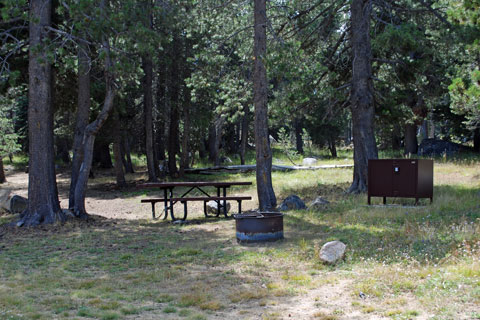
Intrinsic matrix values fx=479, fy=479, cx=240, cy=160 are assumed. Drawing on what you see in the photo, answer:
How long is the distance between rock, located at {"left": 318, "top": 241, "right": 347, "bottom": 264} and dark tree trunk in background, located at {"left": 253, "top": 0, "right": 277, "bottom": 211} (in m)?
5.95

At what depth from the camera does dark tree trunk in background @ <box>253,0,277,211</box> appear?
1308 centimetres

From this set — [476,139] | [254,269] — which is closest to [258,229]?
[254,269]

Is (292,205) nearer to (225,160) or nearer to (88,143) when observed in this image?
(88,143)

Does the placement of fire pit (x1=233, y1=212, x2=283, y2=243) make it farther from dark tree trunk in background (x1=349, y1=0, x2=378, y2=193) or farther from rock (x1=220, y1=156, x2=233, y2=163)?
rock (x1=220, y1=156, x2=233, y2=163)

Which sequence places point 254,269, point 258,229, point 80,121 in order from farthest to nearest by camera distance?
1. point 80,121
2. point 258,229
3. point 254,269

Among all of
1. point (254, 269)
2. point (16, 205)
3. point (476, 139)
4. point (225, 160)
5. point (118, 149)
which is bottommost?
point (254, 269)

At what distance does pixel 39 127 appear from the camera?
1182 cm

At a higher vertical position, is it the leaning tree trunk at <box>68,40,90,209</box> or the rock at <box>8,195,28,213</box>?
the leaning tree trunk at <box>68,40,90,209</box>

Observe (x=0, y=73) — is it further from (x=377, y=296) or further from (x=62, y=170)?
(x=62, y=170)

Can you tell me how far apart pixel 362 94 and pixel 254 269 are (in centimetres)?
954

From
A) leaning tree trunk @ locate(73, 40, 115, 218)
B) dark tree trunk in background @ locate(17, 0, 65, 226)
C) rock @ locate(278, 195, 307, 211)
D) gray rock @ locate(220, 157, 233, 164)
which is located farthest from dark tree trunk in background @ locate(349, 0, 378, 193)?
gray rock @ locate(220, 157, 233, 164)

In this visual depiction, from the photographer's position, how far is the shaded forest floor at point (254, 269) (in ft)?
17.8

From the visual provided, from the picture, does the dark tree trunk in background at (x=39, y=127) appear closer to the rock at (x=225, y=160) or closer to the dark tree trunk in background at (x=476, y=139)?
the dark tree trunk in background at (x=476, y=139)

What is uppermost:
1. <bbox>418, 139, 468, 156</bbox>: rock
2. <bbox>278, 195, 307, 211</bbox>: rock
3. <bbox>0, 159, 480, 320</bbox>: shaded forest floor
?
<bbox>418, 139, 468, 156</bbox>: rock
